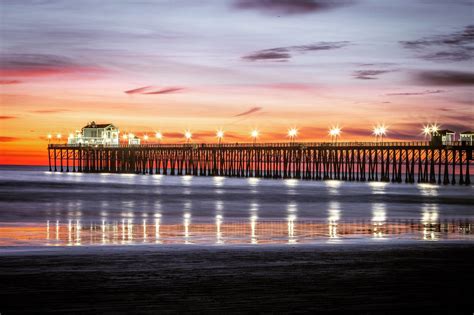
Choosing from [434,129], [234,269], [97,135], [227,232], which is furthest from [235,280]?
[97,135]

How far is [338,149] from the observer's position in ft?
293

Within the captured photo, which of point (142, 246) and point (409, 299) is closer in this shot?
point (409, 299)

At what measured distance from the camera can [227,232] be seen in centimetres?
2025

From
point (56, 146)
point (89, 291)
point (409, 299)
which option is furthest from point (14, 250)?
point (56, 146)

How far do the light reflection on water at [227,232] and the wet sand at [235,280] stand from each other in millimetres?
2253

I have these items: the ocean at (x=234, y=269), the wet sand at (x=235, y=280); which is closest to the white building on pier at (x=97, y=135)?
the ocean at (x=234, y=269)

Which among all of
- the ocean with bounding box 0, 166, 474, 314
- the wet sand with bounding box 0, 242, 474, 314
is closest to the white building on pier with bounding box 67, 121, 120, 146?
the ocean with bounding box 0, 166, 474, 314

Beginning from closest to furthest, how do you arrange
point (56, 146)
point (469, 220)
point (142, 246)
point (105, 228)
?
1. point (142, 246)
2. point (105, 228)
3. point (469, 220)
4. point (56, 146)

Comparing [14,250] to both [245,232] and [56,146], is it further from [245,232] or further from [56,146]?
[56,146]

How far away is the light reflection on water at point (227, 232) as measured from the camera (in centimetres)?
1738

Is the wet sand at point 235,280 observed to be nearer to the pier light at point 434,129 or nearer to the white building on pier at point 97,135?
the pier light at point 434,129

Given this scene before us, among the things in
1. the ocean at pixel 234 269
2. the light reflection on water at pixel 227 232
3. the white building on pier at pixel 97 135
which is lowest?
the light reflection on water at pixel 227 232

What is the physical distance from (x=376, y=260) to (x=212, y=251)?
327 centimetres

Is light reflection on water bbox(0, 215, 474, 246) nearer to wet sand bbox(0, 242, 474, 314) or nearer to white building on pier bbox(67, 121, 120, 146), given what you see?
wet sand bbox(0, 242, 474, 314)
